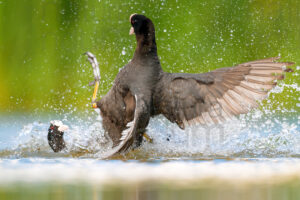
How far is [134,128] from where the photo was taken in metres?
5.04

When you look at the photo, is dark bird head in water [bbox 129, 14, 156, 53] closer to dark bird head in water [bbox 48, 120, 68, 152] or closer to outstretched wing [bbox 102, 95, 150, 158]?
outstretched wing [bbox 102, 95, 150, 158]

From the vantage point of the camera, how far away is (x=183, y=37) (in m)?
7.62

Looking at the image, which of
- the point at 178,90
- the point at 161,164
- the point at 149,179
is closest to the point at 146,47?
the point at 178,90

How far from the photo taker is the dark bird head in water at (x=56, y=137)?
5.67 m

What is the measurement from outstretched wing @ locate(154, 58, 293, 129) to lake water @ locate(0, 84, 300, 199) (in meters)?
0.37

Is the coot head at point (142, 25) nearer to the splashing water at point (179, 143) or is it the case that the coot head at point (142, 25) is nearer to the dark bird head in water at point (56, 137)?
the splashing water at point (179, 143)

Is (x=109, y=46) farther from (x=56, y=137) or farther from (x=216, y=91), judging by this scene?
(x=216, y=91)

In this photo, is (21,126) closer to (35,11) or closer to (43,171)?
(35,11)

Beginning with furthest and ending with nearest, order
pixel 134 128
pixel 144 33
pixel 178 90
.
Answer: pixel 144 33
pixel 178 90
pixel 134 128

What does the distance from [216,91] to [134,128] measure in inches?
34.3

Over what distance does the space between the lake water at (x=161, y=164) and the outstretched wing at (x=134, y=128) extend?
10 centimetres

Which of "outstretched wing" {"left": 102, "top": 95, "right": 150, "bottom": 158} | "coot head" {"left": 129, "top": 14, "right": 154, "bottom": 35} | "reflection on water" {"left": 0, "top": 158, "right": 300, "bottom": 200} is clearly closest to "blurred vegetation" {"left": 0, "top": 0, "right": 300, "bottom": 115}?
"coot head" {"left": 129, "top": 14, "right": 154, "bottom": 35}

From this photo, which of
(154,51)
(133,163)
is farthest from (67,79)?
(133,163)

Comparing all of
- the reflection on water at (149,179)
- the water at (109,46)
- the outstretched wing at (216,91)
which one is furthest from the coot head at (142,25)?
the water at (109,46)
